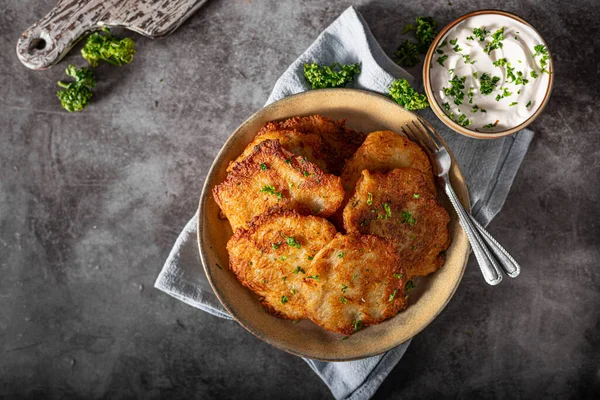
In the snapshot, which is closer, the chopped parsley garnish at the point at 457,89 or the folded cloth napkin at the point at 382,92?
the chopped parsley garnish at the point at 457,89

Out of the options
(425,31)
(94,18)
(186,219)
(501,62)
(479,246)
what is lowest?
(479,246)

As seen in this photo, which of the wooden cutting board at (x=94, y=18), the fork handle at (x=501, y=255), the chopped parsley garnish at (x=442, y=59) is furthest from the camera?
Answer: the wooden cutting board at (x=94, y=18)

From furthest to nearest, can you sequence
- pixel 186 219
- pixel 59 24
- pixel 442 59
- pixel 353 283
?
pixel 186 219 → pixel 59 24 → pixel 442 59 → pixel 353 283

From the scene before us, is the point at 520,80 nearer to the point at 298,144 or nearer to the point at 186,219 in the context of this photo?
the point at 298,144

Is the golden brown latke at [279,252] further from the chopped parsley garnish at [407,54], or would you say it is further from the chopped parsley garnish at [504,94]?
the chopped parsley garnish at [407,54]

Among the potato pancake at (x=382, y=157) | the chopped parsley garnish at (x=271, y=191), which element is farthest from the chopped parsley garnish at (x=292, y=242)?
the potato pancake at (x=382, y=157)

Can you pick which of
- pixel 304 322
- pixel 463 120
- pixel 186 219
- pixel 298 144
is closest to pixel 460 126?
pixel 463 120
